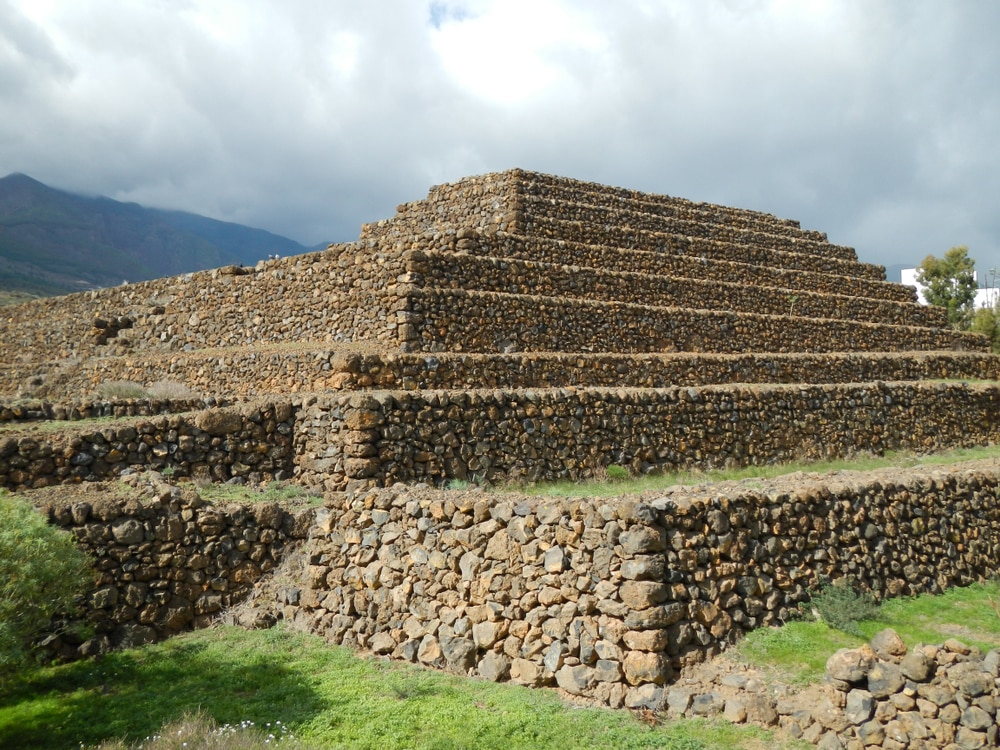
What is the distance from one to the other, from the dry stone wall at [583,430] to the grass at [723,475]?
268 mm

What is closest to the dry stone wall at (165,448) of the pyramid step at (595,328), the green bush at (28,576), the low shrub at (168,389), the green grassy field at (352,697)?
the green bush at (28,576)

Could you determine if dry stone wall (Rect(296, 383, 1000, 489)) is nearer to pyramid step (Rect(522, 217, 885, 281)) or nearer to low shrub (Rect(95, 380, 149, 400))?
low shrub (Rect(95, 380, 149, 400))

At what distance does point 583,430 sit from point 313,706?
744 centimetres

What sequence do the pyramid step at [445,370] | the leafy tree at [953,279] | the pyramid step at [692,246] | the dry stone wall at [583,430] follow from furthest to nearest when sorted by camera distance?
the leafy tree at [953,279] < the pyramid step at [692,246] < the pyramid step at [445,370] < the dry stone wall at [583,430]

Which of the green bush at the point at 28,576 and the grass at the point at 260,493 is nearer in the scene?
the green bush at the point at 28,576

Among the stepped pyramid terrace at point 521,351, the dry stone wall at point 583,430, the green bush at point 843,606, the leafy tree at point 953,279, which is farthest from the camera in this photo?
the leafy tree at point 953,279

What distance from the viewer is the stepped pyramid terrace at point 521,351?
12633 mm

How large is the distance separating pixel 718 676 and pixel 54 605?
6159 millimetres

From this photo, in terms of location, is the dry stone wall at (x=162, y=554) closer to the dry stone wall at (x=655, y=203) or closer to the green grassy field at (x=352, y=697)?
the green grassy field at (x=352, y=697)

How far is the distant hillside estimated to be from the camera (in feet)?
284

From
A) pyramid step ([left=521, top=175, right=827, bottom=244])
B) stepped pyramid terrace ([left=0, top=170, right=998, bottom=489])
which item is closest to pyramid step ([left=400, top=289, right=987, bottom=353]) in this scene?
stepped pyramid terrace ([left=0, top=170, right=998, bottom=489])

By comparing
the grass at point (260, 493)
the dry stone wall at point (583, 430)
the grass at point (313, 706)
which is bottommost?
the grass at point (313, 706)

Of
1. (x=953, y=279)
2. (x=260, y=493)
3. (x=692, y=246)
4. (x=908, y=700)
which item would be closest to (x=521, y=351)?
(x=260, y=493)

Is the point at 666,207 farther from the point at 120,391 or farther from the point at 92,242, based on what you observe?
the point at 92,242
